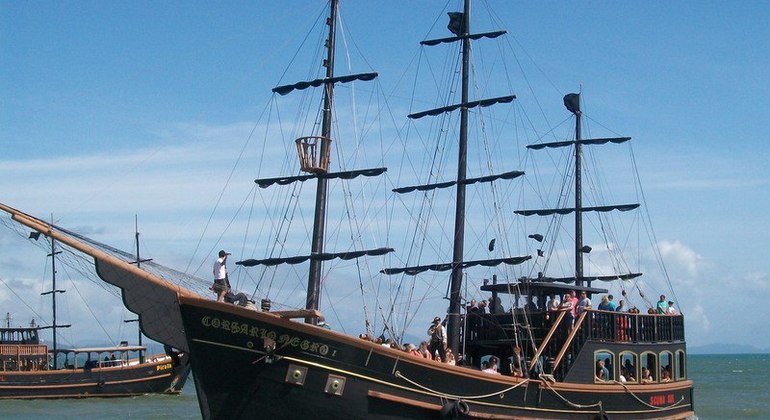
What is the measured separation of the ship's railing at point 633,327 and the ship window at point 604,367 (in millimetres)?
422

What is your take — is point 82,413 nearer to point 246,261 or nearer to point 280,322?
point 246,261

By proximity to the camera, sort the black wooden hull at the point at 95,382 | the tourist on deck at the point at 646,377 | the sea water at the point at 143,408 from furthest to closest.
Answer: the black wooden hull at the point at 95,382
the sea water at the point at 143,408
the tourist on deck at the point at 646,377

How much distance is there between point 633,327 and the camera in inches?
1214

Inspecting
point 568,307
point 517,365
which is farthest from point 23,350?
point 568,307

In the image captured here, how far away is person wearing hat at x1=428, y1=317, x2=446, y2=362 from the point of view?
91.0ft

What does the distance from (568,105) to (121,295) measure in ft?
85.8

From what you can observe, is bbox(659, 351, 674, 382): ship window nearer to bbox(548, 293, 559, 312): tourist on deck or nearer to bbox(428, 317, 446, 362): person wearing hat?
bbox(548, 293, 559, 312): tourist on deck

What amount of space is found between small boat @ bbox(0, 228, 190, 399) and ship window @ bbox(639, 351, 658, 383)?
2793 centimetres

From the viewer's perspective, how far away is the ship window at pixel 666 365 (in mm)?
32625

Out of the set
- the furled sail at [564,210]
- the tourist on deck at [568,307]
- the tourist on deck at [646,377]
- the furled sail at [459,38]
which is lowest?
the tourist on deck at [646,377]

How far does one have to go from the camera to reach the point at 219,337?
23484mm

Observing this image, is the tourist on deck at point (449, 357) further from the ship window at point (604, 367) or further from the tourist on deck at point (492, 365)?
the ship window at point (604, 367)

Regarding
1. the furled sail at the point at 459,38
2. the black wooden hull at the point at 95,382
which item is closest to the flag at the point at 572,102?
the furled sail at the point at 459,38

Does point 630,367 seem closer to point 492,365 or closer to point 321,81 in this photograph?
point 492,365
